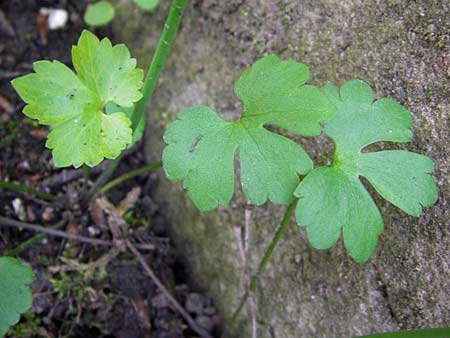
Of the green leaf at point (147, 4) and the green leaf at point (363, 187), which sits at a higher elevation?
the green leaf at point (147, 4)

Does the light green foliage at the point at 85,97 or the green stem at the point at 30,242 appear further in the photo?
the green stem at the point at 30,242

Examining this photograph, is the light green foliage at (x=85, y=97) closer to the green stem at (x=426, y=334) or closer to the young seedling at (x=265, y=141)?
the young seedling at (x=265, y=141)

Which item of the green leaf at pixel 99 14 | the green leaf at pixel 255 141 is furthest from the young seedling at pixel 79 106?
the green leaf at pixel 99 14

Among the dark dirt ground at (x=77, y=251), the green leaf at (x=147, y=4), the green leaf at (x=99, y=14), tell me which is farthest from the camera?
the green leaf at (x=99, y=14)

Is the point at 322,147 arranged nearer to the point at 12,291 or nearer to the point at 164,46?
the point at 164,46

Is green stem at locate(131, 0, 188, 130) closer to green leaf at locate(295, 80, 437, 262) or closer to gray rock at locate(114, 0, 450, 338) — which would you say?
gray rock at locate(114, 0, 450, 338)

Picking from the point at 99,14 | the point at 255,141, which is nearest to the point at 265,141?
the point at 255,141
